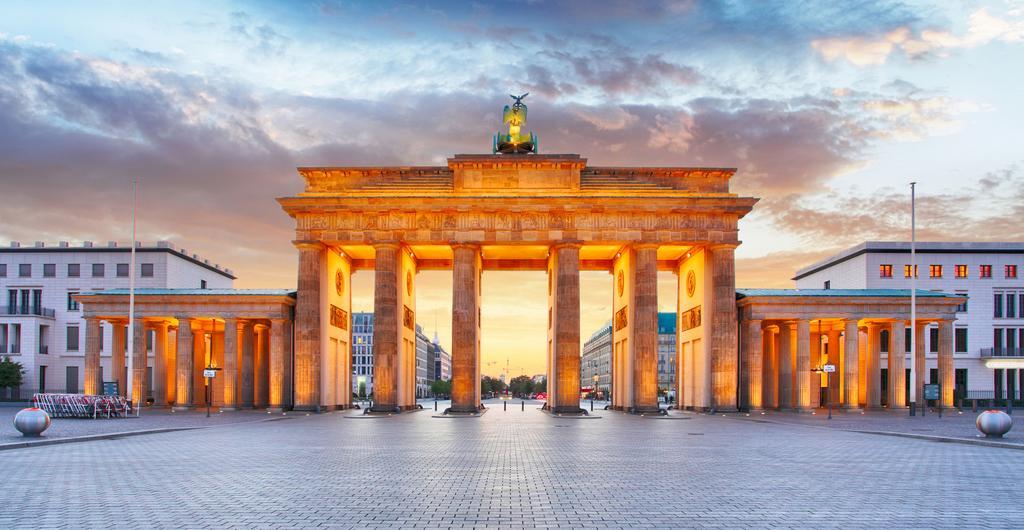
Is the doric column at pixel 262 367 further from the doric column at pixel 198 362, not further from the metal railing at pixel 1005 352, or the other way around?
the metal railing at pixel 1005 352

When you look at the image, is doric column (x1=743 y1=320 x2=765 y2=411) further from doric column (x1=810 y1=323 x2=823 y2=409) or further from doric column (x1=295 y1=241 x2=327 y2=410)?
doric column (x1=295 y1=241 x2=327 y2=410)

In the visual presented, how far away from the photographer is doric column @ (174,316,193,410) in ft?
195

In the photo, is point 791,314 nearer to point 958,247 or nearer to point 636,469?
point 958,247

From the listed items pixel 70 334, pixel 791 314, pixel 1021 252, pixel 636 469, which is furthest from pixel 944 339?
pixel 70 334

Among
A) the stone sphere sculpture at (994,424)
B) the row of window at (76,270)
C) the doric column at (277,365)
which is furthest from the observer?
the row of window at (76,270)

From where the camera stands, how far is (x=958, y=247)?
283 ft

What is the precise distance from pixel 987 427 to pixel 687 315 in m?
35.7

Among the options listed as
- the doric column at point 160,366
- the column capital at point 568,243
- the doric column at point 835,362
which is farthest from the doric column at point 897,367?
the doric column at point 160,366

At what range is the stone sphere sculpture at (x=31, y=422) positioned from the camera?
2761cm

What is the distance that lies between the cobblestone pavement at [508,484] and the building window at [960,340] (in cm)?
6557

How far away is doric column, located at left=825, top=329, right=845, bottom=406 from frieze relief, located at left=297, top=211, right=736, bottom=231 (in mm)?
18650

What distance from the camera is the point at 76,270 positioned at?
88.5m

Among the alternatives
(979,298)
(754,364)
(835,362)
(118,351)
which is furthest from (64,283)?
(979,298)

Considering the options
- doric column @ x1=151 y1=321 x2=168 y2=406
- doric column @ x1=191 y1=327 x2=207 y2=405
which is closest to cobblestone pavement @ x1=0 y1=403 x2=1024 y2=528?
doric column @ x1=151 y1=321 x2=168 y2=406
